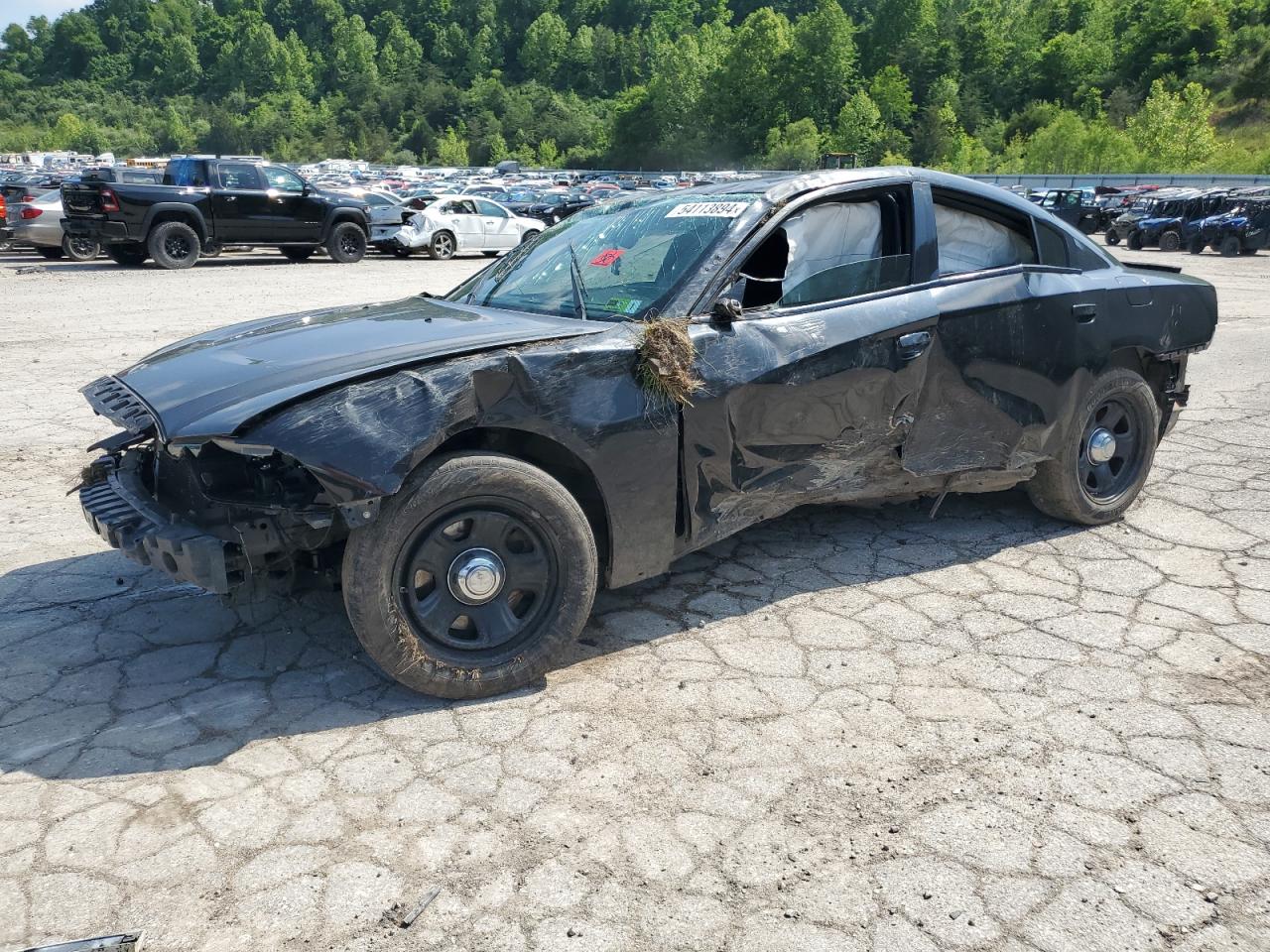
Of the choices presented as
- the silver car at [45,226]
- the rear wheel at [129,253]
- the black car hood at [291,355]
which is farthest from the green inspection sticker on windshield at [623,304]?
the silver car at [45,226]

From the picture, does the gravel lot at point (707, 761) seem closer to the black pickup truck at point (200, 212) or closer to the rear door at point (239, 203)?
the black pickup truck at point (200, 212)

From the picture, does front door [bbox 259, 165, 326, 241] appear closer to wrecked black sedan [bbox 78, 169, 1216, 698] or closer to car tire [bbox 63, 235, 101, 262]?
car tire [bbox 63, 235, 101, 262]

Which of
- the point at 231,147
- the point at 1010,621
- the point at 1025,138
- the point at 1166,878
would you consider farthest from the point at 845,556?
the point at 231,147

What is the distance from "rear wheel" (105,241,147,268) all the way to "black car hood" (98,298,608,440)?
15356 mm

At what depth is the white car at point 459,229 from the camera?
70.9 feet

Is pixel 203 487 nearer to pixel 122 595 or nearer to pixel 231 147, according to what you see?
pixel 122 595

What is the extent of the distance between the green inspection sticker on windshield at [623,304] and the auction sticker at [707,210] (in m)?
0.53

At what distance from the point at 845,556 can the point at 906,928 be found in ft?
7.87

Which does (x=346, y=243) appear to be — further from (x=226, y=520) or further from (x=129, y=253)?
(x=226, y=520)

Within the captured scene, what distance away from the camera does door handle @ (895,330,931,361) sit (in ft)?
13.0

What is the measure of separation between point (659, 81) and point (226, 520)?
441ft

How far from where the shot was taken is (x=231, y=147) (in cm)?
14600

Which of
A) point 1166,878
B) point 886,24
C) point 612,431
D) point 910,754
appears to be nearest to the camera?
point 1166,878

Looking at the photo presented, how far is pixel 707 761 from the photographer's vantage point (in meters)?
2.95
